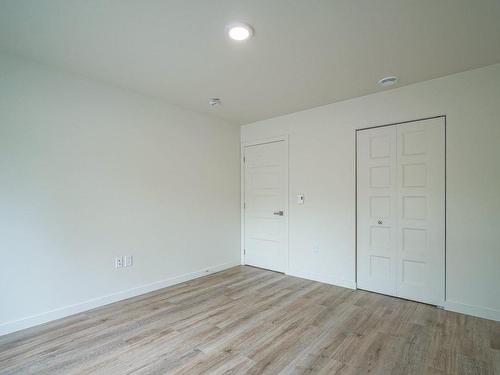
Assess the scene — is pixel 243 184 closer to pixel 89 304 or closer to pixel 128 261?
pixel 128 261

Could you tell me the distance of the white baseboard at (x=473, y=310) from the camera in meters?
2.62

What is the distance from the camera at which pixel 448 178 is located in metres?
2.89

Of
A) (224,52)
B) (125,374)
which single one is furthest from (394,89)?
(125,374)

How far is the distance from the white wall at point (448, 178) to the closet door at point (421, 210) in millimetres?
96

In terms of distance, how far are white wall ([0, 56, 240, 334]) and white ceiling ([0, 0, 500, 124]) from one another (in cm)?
37

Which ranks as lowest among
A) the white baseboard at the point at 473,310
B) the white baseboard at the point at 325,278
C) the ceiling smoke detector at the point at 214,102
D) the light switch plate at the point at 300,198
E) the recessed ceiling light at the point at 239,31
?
the white baseboard at the point at 325,278

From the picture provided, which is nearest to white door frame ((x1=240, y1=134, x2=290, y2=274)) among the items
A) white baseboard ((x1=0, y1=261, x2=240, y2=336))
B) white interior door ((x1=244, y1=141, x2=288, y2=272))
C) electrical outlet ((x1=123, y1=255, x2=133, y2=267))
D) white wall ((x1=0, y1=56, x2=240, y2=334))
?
white interior door ((x1=244, y1=141, x2=288, y2=272))

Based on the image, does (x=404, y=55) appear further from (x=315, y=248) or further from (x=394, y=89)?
(x=315, y=248)

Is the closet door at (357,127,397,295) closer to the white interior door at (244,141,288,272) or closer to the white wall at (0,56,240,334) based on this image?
the white interior door at (244,141,288,272)

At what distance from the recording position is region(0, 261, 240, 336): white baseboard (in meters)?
2.43

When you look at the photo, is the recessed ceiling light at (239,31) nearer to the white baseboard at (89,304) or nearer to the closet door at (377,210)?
the closet door at (377,210)

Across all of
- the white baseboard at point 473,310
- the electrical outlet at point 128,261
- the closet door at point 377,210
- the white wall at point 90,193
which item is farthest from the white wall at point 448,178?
the electrical outlet at point 128,261

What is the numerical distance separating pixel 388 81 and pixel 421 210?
1525 millimetres

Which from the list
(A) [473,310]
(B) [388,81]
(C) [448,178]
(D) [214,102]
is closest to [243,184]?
(D) [214,102]
